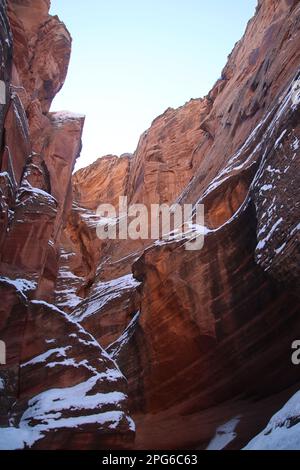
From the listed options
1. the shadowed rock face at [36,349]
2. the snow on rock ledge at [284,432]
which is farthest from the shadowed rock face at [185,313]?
the snow on rock ledge at [284,432]

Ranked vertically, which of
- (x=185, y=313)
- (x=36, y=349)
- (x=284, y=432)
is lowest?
(x=284, y=432)

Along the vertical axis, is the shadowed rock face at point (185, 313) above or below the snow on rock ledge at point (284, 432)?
above

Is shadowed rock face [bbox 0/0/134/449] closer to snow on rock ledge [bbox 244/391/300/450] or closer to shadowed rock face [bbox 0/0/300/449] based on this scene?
shadowed rock face [bbox 0/0/300/449]

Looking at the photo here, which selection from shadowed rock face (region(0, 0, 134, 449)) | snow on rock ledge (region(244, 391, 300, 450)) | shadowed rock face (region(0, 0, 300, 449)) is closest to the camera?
snow on rock ledge (region(244, 391, 300, 450))

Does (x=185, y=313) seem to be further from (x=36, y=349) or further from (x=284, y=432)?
(x=284, y=432)

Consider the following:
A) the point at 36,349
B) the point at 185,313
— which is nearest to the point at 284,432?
the point at 185,313

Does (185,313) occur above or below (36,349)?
above

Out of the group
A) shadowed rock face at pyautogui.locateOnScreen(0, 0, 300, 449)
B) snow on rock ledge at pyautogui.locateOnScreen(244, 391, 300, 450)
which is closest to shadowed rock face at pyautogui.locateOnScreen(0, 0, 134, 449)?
shadowed rock face at pyautogui.locateOnScreen(0, 0, 300, 449)

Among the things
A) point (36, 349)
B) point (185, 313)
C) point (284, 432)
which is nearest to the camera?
point (284, 432)

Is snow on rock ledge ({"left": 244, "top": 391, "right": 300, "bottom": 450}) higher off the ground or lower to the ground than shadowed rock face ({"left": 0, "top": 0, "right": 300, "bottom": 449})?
lower

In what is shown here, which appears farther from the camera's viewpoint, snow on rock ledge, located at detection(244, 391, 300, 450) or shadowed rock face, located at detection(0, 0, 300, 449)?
shadowed rock face, located at detection(0, 0, 300, 449)

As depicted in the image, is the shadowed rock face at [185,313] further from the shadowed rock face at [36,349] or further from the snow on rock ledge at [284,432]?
the snow on rock ledge at [284,432]
